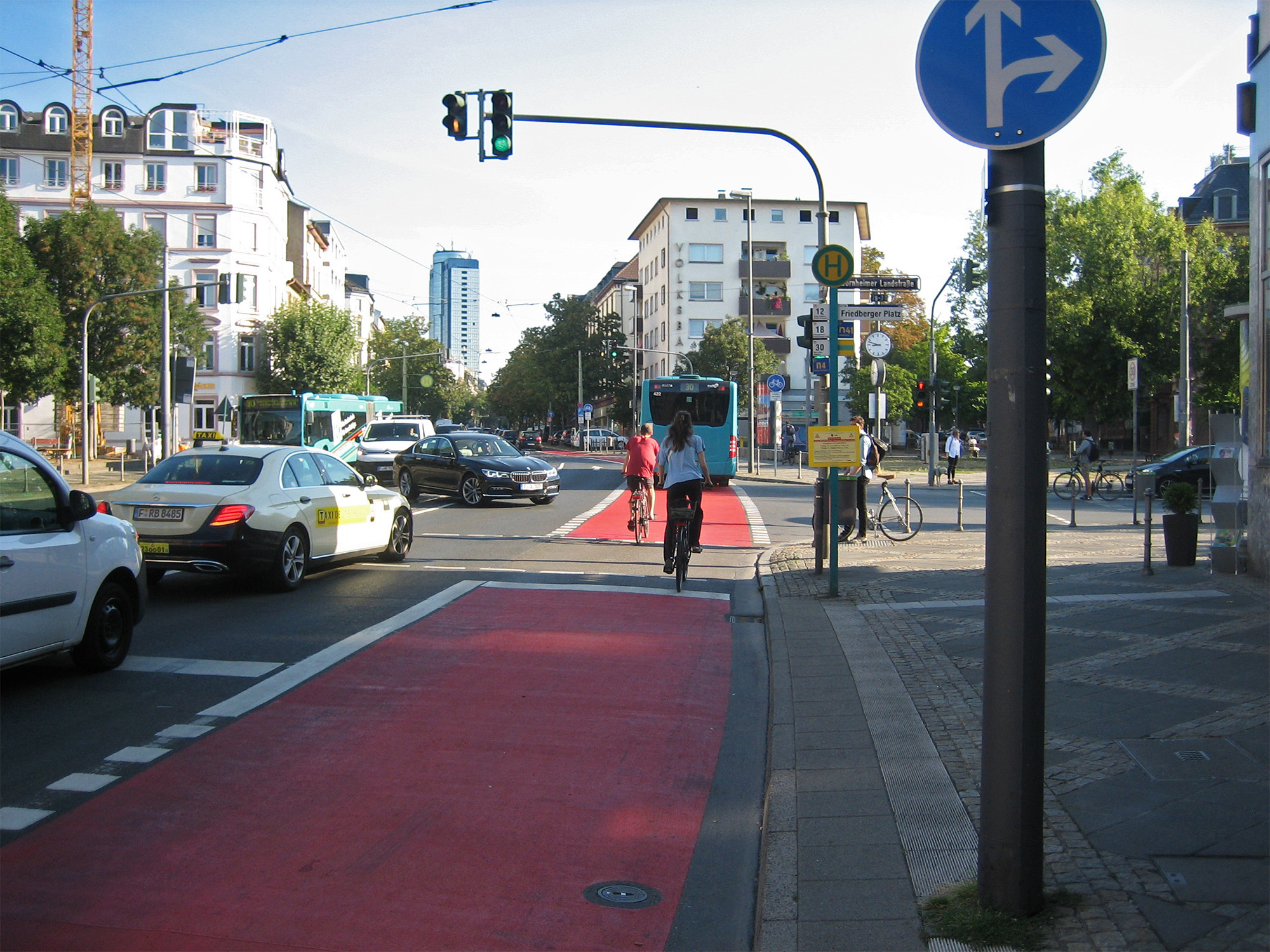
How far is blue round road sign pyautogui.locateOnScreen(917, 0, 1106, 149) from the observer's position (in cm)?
327

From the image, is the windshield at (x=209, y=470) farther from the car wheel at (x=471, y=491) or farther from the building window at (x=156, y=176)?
the building window at (x=156, y=176)

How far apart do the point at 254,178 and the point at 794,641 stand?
199ft

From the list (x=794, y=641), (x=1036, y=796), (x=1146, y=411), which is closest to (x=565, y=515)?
(x=794, y=641)

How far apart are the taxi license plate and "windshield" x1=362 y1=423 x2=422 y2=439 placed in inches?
947

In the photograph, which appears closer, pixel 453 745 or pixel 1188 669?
pixel 453 745

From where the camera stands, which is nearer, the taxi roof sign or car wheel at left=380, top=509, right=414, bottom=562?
the taxi roof sign

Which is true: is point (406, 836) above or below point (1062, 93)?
below

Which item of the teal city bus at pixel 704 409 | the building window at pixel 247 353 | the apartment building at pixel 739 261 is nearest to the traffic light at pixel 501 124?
the teal city bus at pixel 704 409

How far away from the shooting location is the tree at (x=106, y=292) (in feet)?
131

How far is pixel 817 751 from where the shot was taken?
527 centimetres

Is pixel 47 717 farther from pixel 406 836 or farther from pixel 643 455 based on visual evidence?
pixel 643 455

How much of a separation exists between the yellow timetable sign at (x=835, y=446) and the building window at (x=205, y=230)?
56727 mm

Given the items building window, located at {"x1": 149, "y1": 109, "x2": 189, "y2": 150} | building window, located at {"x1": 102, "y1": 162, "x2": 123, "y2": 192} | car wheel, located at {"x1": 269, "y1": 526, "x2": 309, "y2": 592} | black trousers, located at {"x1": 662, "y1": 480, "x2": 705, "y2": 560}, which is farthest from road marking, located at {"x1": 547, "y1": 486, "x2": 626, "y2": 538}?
building window, located at {"x1": 102, "y1": 162, "x2": 123, "y2": 192}

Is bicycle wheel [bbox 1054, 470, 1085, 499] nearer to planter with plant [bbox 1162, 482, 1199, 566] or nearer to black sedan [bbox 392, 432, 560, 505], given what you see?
black sedan [bbox 392, 432, 560, 505]
